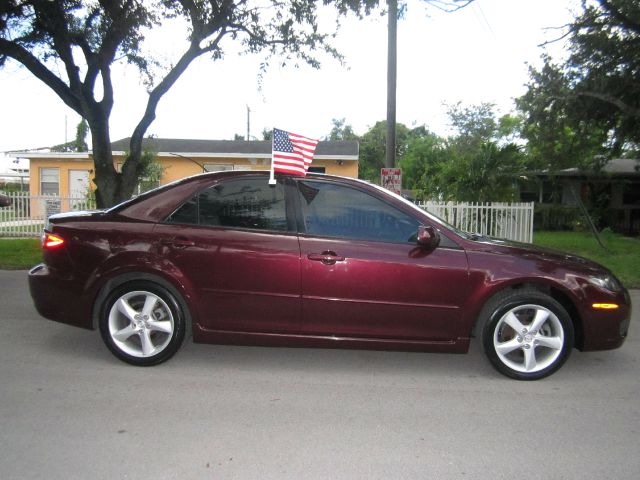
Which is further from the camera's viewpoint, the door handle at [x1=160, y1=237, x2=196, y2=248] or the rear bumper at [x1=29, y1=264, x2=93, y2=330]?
the rear bumper at [x1=29, y1=264, x2=93, y2=330]

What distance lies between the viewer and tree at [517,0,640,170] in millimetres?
10531

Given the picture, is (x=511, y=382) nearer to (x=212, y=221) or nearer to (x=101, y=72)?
(x=212, y=221)

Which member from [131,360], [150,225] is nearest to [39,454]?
[131,360]

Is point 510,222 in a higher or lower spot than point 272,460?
higher

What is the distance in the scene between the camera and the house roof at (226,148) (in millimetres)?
21062

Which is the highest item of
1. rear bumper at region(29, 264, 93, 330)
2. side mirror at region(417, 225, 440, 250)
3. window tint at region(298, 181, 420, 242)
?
window tint at region(298, 181, 420, 242)

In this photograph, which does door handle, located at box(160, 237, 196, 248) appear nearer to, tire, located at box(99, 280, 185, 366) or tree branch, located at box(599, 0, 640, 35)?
tire, located at box(99, 280, 185, 366)

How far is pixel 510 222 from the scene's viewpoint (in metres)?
12.9

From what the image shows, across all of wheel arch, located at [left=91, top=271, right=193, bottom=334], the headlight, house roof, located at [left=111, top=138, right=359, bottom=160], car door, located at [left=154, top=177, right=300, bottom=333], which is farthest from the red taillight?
house roof, located at [left=111, top=138, right=359, bottom=160]

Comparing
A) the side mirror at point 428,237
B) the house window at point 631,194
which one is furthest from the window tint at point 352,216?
the house window at point 631,194

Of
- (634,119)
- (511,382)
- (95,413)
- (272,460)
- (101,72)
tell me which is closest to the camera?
(272,460)

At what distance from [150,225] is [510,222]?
1058 cm

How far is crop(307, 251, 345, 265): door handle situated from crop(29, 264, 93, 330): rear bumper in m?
2.00

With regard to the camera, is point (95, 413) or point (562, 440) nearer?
point (562, 440)
